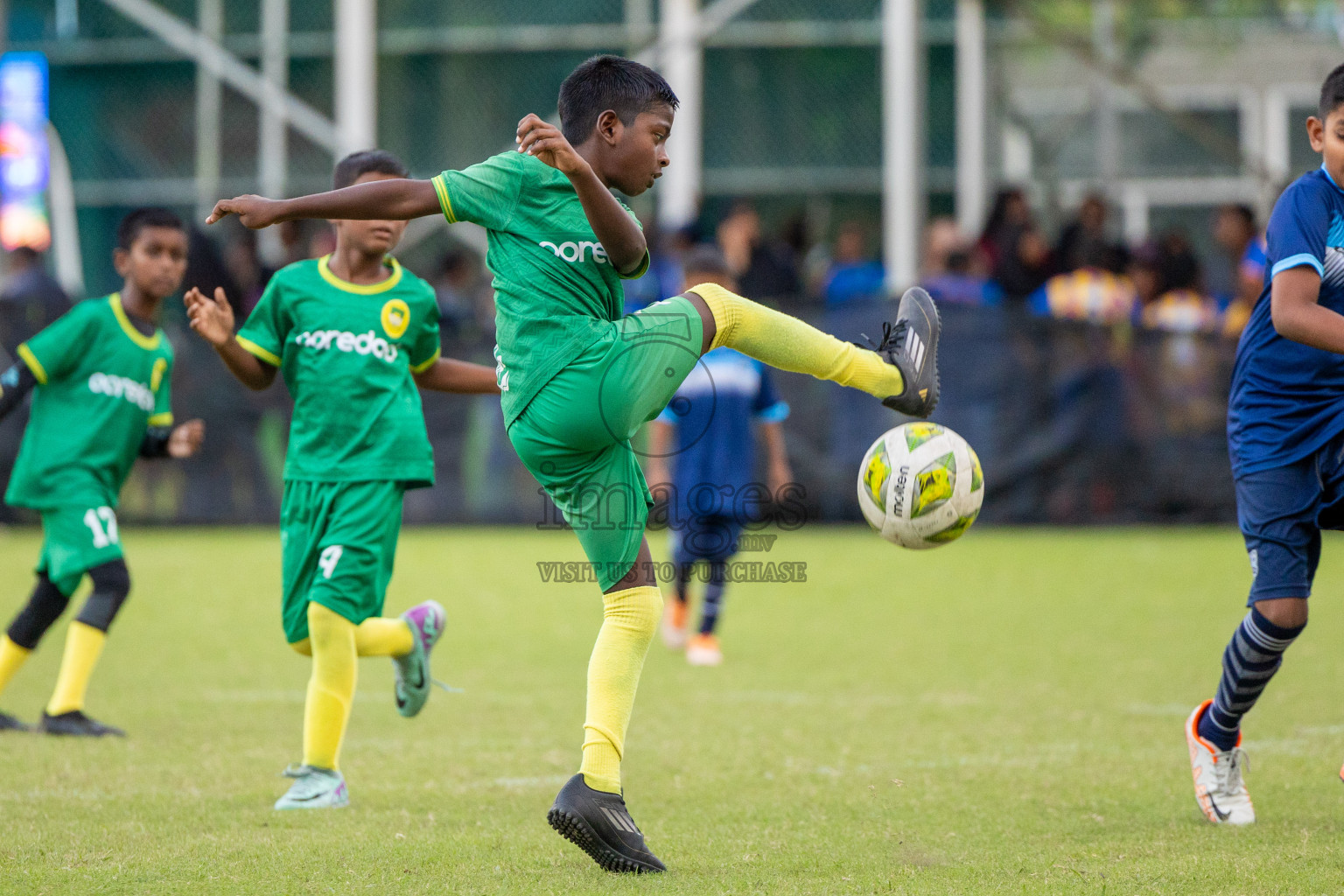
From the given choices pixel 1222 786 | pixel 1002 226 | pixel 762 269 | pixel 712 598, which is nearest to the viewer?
pixel 1222 786

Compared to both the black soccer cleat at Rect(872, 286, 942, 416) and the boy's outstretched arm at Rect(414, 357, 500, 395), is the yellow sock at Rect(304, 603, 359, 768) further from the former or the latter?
the black soccer cleat at Rect(872, 286, 942, 416)

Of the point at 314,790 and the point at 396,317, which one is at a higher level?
the point at 396,317

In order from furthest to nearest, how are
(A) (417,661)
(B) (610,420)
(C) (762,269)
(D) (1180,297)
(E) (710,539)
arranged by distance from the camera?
1. (C) (762,269)
2. (D) (1180,297)
3. (E) (710,539)
4. (A) (417,661)
5. (B) (610,420)

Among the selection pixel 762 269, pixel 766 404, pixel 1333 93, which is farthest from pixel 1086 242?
pixel 1333 93

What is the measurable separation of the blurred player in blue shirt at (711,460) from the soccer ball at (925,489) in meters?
3.83

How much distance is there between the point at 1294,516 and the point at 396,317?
302cm

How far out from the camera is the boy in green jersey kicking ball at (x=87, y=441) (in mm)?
6340

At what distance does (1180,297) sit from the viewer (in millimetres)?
13922

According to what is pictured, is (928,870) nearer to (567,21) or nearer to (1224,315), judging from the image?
(1224,315)

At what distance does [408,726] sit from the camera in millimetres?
6500

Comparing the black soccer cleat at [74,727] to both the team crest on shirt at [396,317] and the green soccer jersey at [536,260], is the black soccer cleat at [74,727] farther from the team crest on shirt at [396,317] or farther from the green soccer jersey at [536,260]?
the green soccer jersey at [536,260]

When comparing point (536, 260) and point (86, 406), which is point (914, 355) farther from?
point (86, 406)

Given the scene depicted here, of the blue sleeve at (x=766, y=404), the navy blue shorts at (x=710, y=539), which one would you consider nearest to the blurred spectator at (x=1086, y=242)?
the blue sleeve at (x=766, y=404)

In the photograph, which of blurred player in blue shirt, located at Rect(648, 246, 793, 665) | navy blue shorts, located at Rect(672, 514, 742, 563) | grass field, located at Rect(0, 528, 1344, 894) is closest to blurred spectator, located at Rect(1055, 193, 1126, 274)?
grass field, located at Rect(0, 528, 1344, 894)
